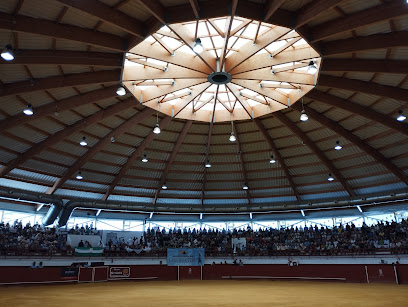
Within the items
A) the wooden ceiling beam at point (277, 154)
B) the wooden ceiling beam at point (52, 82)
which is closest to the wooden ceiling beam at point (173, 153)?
the wooden ceiling beam at point (277, 154)

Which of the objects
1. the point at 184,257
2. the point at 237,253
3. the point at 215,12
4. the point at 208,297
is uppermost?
the point at 215,12

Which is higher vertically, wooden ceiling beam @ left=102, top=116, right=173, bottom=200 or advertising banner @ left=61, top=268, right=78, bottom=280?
wooden ceiling beam @ left=102, top=116, right=173, bottom=200

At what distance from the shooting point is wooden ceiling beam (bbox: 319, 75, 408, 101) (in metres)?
22.9

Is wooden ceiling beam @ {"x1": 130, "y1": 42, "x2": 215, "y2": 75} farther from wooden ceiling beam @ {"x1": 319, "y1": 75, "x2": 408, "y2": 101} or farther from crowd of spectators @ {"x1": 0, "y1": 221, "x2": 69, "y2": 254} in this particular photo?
crowd of spectators @ {"x1": 0, "y1": 221, "x2": 69, "y2": 254}

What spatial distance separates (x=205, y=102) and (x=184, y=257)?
70.3ft

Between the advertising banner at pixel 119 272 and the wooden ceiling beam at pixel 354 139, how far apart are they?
88.4 ft

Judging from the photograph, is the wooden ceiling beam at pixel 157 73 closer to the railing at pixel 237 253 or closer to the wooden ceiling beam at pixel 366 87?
the wooden ceiling beam at pixel 366 87

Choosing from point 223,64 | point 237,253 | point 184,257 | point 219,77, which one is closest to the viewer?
point 223,64

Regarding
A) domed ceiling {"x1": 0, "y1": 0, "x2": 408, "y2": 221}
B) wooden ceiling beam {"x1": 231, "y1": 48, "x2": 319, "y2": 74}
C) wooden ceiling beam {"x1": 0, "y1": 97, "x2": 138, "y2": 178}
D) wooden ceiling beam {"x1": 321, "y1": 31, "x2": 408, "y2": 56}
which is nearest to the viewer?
domed ceiling {"x1": 0, "y1": 0, "x2": 408, "y2": 221}

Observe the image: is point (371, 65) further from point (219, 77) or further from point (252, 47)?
point (219, 77)

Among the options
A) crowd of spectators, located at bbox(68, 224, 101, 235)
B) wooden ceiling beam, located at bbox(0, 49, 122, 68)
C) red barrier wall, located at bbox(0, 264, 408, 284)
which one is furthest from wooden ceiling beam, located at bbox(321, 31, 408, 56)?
crowd of spectators, located at bbox(68, 224, 101, 235)

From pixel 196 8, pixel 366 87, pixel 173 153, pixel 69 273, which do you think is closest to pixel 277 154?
pixel 173 153

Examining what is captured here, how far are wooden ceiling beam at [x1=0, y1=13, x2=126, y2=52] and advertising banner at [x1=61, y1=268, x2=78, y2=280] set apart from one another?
26.0 metres

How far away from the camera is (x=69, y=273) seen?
3528 cm
